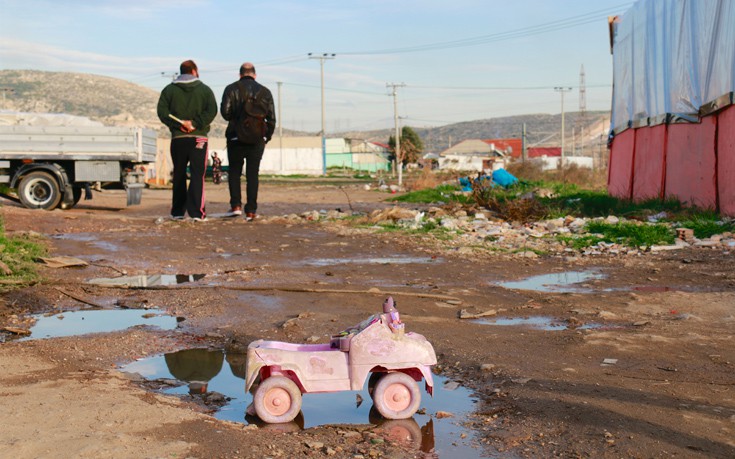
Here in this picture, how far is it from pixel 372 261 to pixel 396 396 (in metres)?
5.55

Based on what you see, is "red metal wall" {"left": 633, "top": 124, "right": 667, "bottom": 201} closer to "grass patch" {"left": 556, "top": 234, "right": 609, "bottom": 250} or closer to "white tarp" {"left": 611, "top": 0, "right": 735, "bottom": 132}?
"white tarp" {"left": 611, "top": 0, "right": 735, "bottom": 132}

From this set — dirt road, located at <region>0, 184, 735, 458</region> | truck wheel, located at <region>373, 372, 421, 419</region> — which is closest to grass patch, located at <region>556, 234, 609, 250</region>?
dirt road, located at <region>0, 184, 735, 458</region>

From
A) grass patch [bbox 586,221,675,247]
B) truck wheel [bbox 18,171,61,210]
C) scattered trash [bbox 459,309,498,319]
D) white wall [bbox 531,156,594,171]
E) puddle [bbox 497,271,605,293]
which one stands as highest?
white wall [bbox 531,156,594,171]

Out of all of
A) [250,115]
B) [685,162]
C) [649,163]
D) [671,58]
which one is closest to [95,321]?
[250,115]

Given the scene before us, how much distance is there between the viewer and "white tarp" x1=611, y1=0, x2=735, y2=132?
13.4 m

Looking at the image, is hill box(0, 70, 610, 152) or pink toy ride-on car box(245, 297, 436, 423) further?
hill box(0, 70, 610, 152)

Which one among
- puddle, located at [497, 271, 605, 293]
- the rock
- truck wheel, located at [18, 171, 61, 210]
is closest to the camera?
the rock

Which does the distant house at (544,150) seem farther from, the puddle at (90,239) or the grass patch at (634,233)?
the puddle at (90,239)

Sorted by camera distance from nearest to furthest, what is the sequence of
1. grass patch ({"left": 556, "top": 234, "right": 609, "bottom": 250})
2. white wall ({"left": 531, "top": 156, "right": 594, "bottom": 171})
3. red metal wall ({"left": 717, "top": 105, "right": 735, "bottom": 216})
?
1. grass patch ({"left": 556, "top": 234, "right": 609, "bottom": 250})
2. red metal wall ({"left": 717, "top": 105, "right": 735, "bottom": 216})
3. white wall ({"left": 531, "top": 156, "right": 594, "bottom": 171})

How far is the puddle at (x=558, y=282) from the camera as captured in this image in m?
7.88

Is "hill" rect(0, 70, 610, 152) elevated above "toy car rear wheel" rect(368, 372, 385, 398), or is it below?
above

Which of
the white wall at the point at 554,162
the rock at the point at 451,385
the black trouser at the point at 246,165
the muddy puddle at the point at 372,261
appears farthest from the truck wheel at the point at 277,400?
the white wall at the point at 554,162

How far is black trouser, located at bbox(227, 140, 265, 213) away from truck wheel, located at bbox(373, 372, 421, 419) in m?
9.29

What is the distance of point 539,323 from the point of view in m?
6.27
